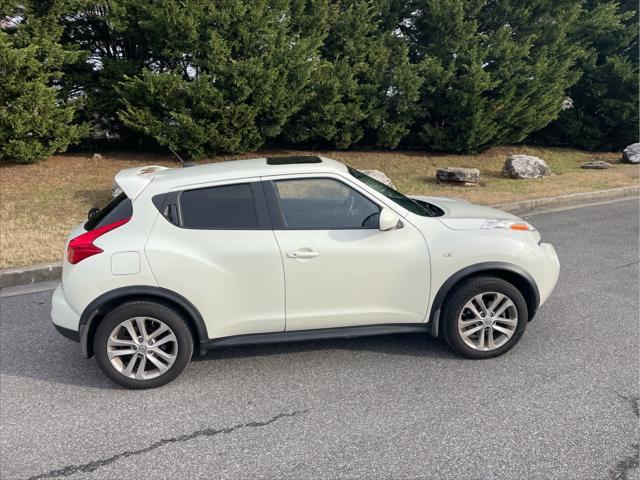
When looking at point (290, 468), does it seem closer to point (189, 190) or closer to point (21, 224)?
point (189, 190)

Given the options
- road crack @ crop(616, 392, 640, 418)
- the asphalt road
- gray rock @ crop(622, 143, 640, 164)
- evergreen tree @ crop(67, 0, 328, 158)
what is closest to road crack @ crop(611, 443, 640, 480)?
the asphalt road

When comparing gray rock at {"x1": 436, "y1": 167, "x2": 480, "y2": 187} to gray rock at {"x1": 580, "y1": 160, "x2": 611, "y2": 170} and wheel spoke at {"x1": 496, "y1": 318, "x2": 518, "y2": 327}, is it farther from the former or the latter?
wheel spoke at {"x1": 496, "y1": 318, "x2": 518, "y2": 327}

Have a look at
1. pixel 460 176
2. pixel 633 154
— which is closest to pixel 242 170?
pixel 460 176

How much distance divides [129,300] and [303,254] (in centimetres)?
124

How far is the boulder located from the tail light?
414 inches

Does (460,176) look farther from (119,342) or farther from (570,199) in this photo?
(119,342)

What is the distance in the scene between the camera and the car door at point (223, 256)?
9.63 feet

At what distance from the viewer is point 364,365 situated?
3.25 m

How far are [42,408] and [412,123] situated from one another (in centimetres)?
1146

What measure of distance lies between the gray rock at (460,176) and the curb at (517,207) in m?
1.73

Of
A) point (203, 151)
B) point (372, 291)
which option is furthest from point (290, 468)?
point (203, 151)

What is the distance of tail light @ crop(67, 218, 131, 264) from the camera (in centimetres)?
294

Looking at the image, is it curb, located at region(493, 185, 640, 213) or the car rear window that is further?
curb, located at region(493, 185, 640, 213)

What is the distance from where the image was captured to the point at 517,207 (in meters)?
8.57
